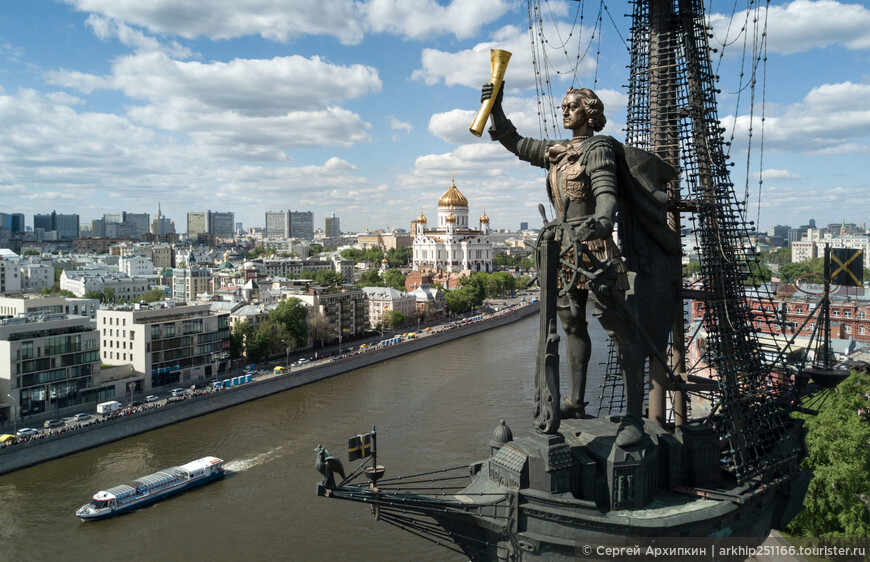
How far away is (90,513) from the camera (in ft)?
57.0

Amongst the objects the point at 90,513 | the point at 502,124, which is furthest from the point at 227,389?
the point at 502,124

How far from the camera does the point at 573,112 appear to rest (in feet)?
27.7

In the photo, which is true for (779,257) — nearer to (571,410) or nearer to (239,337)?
(239,337)

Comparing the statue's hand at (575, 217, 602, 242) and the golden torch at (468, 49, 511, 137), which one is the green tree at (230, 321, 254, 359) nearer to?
the golden torch at (468, 49, 511, 137)

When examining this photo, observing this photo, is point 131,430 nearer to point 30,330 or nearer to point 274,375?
point 30,330

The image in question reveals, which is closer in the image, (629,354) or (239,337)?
(629,354)

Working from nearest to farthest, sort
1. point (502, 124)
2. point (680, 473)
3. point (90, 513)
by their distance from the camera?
1. point (680, 473)
2. point (502, 124)
3. point (90, 513)

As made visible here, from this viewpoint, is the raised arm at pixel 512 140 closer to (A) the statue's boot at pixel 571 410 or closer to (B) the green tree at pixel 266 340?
(A) the statue's boot at pixel 571 410

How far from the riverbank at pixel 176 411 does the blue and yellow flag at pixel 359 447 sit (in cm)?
1892

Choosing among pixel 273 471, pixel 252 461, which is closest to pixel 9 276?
pixel 252 461

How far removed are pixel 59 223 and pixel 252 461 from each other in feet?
666

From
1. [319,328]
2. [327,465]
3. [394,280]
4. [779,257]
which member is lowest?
[319,328]

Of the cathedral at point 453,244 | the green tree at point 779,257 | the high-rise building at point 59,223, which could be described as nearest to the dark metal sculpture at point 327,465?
the cathedral at point 453,244

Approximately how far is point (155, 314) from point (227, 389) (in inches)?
225
